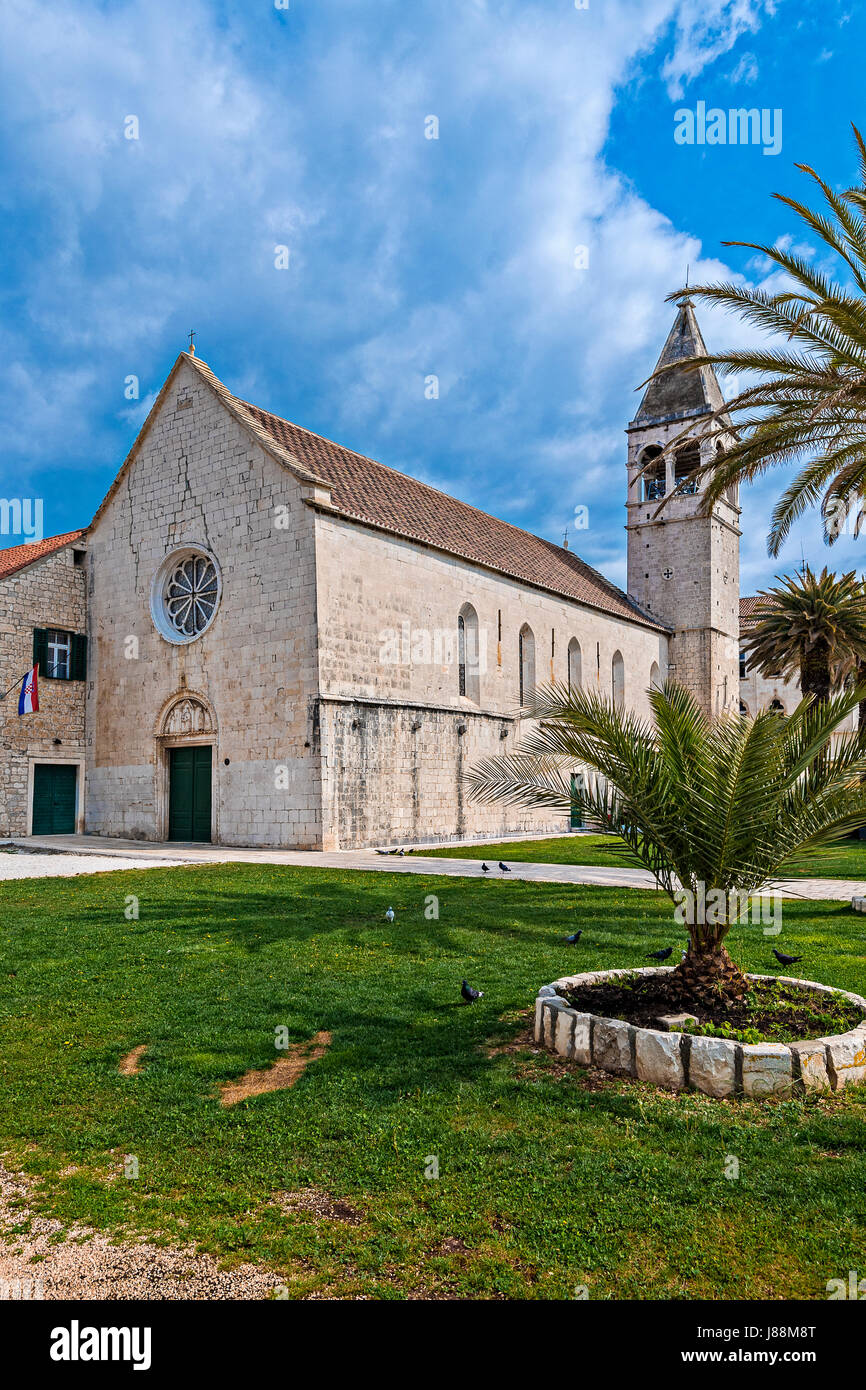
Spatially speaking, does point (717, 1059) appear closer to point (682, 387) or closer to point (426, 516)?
point (426, 516)

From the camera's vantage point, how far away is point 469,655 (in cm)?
2847

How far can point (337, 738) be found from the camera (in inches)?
858

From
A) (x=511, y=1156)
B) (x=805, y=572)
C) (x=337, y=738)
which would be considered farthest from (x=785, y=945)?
(x=805, y=572)

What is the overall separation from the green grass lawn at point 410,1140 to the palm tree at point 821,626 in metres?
19.5

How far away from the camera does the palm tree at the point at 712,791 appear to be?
→ 20.2 ft

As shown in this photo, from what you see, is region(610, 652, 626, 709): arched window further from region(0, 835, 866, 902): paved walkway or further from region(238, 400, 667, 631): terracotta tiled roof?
region(0, 835, 866, 902): paved walkway

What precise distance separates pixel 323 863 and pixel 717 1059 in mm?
13439

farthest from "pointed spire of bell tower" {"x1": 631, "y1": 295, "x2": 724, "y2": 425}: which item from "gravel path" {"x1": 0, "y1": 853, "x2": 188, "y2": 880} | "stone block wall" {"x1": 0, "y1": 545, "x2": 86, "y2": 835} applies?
"gravel path" {"x1": 0, "y1": 853, "x2": 188, "y2": 880}

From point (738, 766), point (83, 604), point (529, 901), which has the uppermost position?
point (83, 604)

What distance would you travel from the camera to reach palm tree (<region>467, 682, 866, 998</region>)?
6172mm

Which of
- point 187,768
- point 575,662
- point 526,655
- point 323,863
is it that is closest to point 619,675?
point 575,662

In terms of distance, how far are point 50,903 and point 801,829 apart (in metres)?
10.4

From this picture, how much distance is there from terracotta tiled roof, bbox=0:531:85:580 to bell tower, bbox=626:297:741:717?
89.1 feet
